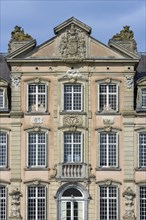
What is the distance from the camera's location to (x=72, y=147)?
49.5m

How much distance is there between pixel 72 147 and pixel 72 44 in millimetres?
7048

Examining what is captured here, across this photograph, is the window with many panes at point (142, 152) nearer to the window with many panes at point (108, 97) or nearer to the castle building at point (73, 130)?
the castle building at point (73, 130)

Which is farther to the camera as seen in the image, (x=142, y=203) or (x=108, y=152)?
(x=108, y=152)

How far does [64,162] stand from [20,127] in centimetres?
385

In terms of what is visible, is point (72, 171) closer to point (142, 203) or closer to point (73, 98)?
point (73, 98)

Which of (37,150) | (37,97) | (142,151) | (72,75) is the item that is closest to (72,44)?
(72,75)

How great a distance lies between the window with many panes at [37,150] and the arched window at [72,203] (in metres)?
2.56

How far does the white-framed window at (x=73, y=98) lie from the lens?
164 ft

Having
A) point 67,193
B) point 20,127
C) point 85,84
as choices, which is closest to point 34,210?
point 67,193

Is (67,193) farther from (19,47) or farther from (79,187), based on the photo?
(19,47)

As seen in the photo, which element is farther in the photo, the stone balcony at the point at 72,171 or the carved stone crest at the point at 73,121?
the carved stone crest at the point at 73,121

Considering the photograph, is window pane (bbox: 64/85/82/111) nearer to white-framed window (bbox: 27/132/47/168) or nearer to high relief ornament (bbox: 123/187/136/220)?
white-framed window (bbox: 27/132/47/168)

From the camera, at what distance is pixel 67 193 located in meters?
49.4

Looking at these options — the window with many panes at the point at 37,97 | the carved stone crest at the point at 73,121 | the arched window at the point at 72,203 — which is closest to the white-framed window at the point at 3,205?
the arched window at the point at 72,203
